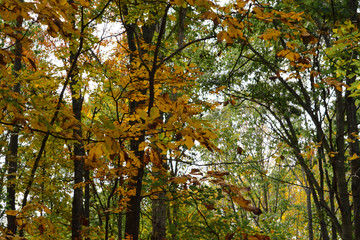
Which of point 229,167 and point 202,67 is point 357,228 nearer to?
point 202,67

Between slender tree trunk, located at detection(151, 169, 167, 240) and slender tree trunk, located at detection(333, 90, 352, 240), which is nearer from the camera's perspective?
slender tree trunk, located at detection(333, 90, 352, 240)

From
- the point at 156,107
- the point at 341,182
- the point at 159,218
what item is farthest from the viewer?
the point at 159,218

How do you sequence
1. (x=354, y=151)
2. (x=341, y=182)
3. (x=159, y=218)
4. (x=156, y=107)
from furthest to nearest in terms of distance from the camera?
(x=159, y=218) < (x=354, y=151) < (x=341, y=182) < (x=156, y=107)

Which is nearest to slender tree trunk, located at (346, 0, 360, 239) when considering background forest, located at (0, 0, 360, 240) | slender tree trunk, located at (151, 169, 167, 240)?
background forest, located at (0, 0, 360, 240)

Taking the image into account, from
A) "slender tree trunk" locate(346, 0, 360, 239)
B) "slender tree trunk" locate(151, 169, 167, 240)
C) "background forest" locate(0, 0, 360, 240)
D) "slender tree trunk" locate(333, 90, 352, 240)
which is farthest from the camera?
"slender tree trunk" locate(151, 169, 167, 240)

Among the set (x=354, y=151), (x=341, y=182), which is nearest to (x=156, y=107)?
(x=341, y=182)

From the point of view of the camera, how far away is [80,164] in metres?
4.90

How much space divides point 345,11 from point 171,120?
137 inches

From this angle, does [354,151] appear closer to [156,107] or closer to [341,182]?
[341,182]

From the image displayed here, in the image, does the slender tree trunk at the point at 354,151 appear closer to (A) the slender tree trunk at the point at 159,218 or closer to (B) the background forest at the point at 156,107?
(B) the background forest at the point at 156,107

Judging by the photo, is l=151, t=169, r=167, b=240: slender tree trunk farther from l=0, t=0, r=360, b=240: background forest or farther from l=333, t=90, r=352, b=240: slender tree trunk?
l=333, t=90, r=352, b=240: slender tree trunk

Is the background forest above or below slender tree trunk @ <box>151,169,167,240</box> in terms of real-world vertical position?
above

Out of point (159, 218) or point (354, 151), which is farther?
point (159, 218)

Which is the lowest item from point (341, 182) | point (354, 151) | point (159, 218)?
point (159, 218)
